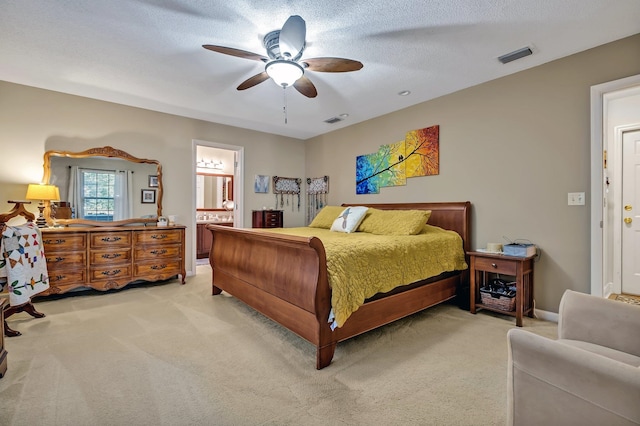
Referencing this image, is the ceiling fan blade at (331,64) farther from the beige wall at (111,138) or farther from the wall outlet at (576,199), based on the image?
the beige wall at (111,138)

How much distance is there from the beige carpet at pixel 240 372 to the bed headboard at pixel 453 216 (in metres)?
0.96

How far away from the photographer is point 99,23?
7.44 feet

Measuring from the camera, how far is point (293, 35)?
2004 millimetres

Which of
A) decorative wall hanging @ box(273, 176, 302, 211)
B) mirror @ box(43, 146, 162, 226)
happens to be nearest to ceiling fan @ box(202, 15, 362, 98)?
mirror @ box(43, 146, 162, 226)

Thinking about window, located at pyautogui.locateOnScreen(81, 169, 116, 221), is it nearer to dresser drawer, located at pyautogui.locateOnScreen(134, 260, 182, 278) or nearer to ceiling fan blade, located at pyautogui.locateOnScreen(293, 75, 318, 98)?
dresser drawer, located at pyautogui.locateOnScreen(134, 260, 182, 278)

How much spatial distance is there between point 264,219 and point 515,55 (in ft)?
13.7

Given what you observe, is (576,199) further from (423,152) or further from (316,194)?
(316,194)

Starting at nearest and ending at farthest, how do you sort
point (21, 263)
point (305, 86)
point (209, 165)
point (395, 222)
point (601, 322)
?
point (601, 322) < point (21, 263) < point (305, 86) < point (395, 222) < point (209, 165)

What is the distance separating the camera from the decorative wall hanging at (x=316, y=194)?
5501 millimetres

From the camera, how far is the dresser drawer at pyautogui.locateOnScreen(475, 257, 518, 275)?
270 cm

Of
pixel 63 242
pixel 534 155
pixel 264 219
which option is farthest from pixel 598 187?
pixel 63 242

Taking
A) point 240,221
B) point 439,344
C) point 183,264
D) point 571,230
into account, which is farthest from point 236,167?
point 571,230

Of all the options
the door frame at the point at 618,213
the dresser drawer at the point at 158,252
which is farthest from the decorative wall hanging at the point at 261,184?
the door frame at the point at 618,213

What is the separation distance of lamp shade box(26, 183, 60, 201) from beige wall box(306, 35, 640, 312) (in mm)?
4573
